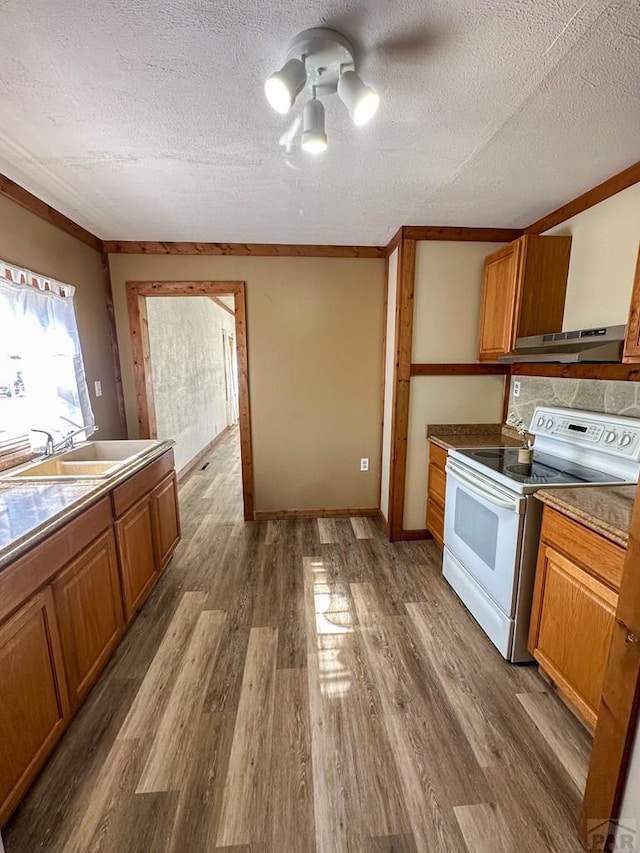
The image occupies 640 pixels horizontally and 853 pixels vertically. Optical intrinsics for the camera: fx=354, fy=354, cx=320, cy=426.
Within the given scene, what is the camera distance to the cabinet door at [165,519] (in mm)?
2291

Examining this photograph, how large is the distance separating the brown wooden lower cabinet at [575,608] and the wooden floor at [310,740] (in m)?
0.20

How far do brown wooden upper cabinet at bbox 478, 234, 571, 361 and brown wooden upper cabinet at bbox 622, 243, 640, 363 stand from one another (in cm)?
87

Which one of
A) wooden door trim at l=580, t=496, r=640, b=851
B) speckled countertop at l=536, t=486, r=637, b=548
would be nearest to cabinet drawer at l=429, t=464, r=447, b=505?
speckled countertop at l=536, t=486, r=637, b=548

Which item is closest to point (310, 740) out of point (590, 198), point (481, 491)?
point (481, 491)

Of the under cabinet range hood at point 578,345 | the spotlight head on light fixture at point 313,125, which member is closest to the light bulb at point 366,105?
the spotlight head on light fixture at point 313,125

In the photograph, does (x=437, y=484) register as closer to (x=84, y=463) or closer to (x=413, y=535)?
(x=413, y=535)

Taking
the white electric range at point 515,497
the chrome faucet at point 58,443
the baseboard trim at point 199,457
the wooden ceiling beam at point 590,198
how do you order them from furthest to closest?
the baseboard trim at point 199,457
the chrome faucet at point 58,443
the wooden ceiling beam at point 590,198
the white electric range at point 515,497

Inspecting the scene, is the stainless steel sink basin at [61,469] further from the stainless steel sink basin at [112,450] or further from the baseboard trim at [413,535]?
the baseboard trim at [413,535]

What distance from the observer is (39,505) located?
4.65 ft

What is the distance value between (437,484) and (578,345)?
1330 mm

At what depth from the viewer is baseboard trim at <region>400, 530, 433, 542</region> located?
9.81 feet

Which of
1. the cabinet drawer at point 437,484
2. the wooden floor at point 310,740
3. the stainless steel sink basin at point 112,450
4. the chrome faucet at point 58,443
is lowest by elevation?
the wooden floor at point 310,740

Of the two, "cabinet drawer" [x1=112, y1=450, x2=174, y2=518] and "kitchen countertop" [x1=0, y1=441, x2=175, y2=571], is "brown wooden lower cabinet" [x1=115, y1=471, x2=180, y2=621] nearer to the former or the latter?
"cabinet drawer" [x1=112, y1=450, x2=174, y2=518]

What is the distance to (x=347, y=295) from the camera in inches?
123
